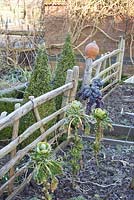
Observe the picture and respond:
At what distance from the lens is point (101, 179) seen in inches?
137

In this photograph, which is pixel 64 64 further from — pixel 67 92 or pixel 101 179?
pixel 101 179

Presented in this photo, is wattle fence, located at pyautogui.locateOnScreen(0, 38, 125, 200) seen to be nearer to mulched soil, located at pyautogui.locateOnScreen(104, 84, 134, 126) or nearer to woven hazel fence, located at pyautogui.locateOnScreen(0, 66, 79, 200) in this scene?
woven hazel fence, located at pyautogui.locateOnScreen(0, 66, 79, 200)

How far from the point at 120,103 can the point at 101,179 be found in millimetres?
2908

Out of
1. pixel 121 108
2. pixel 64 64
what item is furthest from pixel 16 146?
pixel 121 108

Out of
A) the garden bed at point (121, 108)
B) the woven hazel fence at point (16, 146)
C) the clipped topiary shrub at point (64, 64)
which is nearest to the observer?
the woven hazel fence at point (16, 146)

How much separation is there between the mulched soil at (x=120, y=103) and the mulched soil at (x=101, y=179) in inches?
44.5

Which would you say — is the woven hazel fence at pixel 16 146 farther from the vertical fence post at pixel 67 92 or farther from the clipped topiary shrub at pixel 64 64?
the clipped topiary shrub at pixel 64 64

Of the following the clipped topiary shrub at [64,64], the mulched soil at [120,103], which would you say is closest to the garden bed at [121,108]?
the mulched soil at [120,103]

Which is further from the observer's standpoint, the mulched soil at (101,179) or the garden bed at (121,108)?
the garden bed at (121,108)

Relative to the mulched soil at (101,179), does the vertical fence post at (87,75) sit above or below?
above

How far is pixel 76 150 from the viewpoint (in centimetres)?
340

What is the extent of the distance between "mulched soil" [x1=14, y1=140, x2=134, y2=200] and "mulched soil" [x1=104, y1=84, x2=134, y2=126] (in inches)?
44.5

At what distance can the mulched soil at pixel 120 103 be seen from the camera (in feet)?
17.4

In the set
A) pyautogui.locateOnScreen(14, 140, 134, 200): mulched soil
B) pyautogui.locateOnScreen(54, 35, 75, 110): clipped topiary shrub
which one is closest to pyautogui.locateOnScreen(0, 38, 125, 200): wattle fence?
pyautogui.locateOnScreen(14, 140, 134, 200): mulched soil
